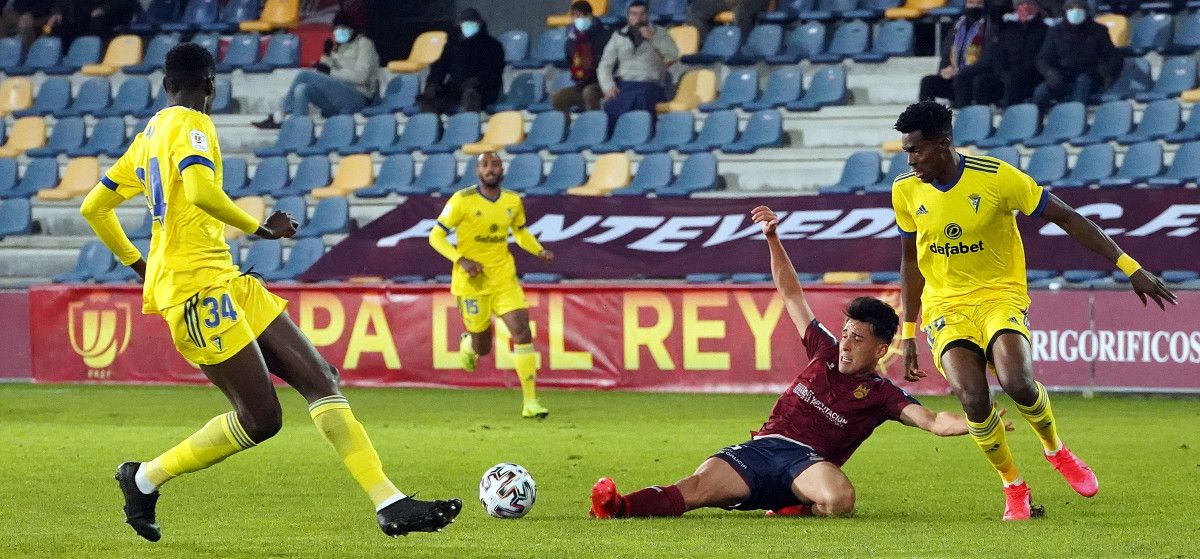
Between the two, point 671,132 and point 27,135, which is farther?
point 27,135

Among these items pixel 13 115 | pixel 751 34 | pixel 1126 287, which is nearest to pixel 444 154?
pixel 751 34

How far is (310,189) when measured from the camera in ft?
73.2

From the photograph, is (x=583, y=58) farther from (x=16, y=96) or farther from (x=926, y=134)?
(x=926, y=134)

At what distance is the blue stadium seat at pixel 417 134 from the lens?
73.6 feet

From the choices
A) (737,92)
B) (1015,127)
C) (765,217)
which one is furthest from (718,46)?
(765,217)

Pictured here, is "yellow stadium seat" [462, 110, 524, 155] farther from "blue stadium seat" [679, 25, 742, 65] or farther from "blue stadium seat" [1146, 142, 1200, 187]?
"blue stadium seat" [1146, 142, 1200, 187]

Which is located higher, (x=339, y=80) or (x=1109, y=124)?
(x=339, y=80)

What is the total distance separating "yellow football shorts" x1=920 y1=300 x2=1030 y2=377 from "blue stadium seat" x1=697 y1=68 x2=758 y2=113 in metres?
13.4

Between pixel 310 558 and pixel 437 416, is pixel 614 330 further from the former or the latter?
pixel 310 558

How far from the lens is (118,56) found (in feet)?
84.6

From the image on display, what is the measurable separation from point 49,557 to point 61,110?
19.6 metres

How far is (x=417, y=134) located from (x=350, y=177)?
3.39 ft

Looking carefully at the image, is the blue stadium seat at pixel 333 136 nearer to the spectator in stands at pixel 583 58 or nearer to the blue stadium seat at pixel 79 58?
the spectator in stands at pixel 583 58

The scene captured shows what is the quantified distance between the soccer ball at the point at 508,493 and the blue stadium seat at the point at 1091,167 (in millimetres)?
11299
